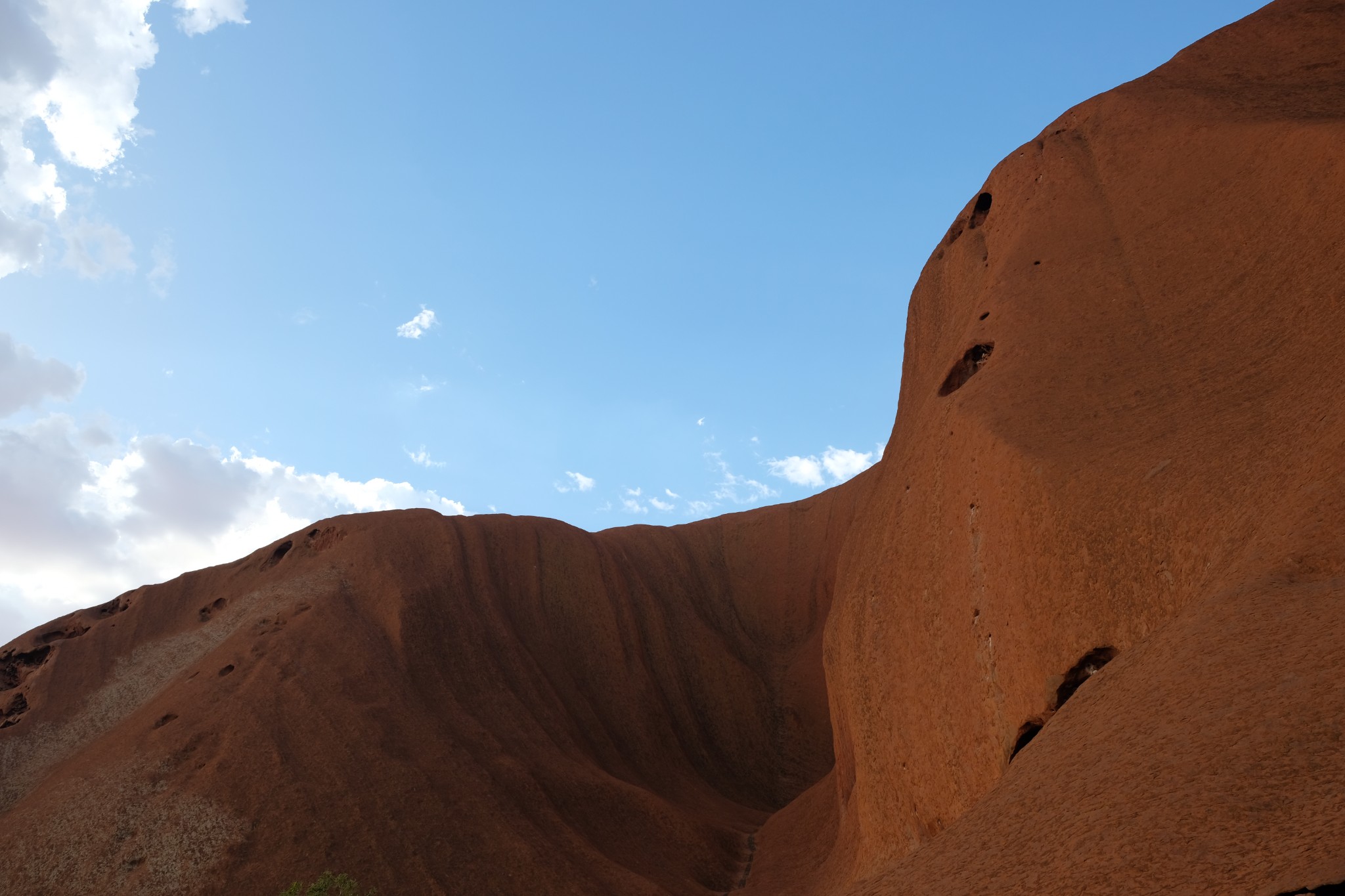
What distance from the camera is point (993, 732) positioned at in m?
13.0

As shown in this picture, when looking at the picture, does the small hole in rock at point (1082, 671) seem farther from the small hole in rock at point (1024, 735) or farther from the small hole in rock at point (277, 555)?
the small hole in rock at point (277, 555)

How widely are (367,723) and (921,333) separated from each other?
18.4 meters

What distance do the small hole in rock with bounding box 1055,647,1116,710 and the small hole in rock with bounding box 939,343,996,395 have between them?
7.17 metres

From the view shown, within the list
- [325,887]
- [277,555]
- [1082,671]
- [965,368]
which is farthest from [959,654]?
[277,555]

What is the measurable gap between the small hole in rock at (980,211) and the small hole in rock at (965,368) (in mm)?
5474

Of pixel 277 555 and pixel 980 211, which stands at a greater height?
pixel 277 555

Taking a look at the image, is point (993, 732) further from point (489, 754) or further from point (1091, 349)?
point (489, 754)

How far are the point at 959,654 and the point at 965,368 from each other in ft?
20.2

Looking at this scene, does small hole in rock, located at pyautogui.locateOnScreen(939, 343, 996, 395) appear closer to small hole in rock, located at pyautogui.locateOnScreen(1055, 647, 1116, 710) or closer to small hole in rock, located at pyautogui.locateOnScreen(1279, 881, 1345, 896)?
small hole in rock, located at pyautogui.locateOnScreen(1055, 647, 1116, 710)

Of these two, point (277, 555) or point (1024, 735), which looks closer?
point (1024, 735)

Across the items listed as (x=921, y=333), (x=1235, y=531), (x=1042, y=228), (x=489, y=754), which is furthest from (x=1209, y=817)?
(x=489, y=754)

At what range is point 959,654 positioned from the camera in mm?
14328

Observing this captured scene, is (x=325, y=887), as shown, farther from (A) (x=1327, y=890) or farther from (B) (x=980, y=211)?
(B) (x=980, y=211)

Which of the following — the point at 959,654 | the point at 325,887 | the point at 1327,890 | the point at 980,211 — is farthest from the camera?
the point at 980,211
